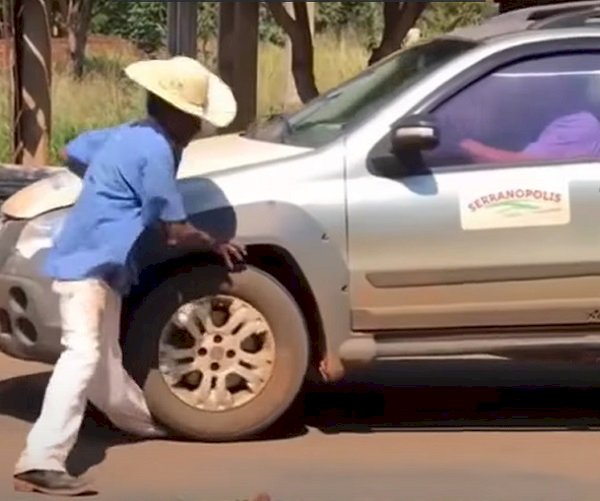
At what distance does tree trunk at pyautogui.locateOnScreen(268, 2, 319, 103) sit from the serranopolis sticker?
10.1 meters

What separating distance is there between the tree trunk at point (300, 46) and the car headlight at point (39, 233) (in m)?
10.1

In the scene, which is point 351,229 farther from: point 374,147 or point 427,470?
point 427,470

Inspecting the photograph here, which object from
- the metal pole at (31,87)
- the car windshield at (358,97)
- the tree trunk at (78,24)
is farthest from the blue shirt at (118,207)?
the tree trunk at (78,24)

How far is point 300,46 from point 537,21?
1031 cm

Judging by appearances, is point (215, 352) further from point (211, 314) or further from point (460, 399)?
point (460, 399)

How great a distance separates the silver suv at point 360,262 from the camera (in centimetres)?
746

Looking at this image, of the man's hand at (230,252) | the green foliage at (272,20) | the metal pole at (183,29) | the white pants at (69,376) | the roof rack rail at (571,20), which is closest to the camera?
the white pants at (69,376)

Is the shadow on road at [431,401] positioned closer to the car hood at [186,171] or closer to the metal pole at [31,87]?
the car hood at [186,171]

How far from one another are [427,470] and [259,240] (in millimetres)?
1170

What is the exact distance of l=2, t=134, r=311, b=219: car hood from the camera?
25.1ft

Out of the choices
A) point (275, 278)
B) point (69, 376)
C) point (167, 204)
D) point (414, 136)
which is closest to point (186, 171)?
point (275, 278)

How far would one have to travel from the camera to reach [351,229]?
24.5ft

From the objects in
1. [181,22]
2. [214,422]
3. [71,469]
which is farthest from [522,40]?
[181,22]

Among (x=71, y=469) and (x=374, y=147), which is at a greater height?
(x=374, y=147)
